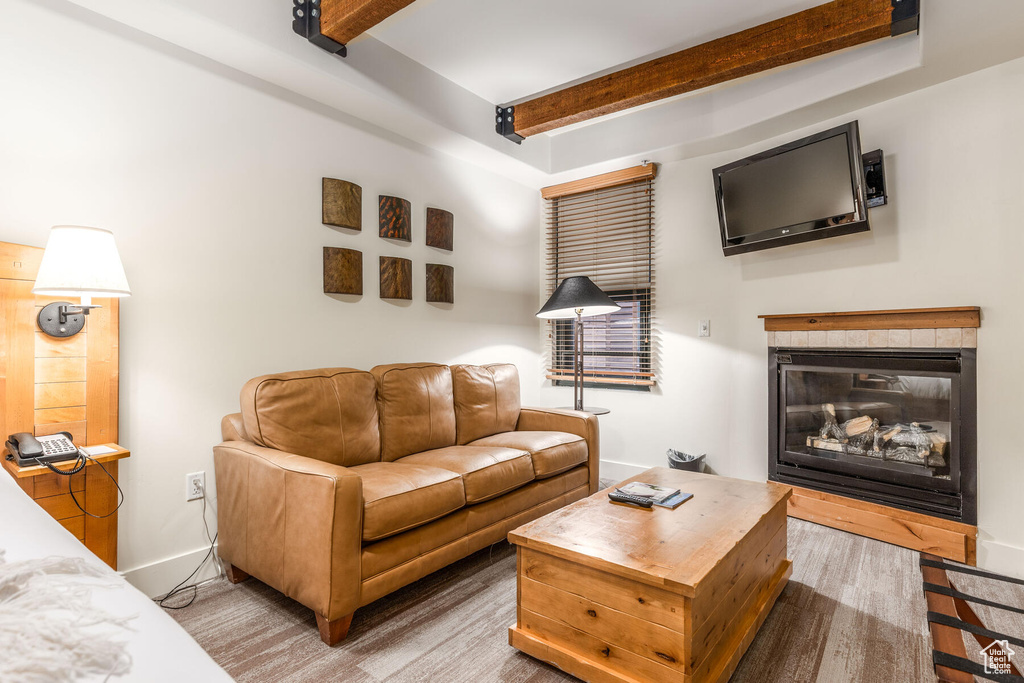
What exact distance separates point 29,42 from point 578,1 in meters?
2.24

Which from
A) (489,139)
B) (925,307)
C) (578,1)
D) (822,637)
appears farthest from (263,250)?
(925,307)

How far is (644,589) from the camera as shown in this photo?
4.64 ft

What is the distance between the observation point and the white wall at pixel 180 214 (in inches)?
74.1

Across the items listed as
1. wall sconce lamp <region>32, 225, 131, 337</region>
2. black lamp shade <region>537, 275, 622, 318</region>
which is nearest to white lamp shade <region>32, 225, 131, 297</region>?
wall sconce lamp <region>32, 225, 131, 337</region>

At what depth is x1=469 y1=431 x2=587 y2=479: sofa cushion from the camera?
8.81 ft

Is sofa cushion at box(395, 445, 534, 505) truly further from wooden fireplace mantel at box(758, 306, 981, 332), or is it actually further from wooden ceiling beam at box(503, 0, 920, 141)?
wooden ceiling beam at box(503, 0, 920, 141)

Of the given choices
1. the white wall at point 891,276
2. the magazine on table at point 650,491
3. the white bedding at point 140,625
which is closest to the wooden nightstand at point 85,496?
the white bedding at point 140,625

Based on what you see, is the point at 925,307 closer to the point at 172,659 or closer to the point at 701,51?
the point at 701,51

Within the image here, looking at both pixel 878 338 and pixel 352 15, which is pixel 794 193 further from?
pixel 352 15

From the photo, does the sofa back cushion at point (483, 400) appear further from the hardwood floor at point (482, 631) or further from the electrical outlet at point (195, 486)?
the electrical outlet at point (195, 486)

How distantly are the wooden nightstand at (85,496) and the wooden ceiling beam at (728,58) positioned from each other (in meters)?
2.21

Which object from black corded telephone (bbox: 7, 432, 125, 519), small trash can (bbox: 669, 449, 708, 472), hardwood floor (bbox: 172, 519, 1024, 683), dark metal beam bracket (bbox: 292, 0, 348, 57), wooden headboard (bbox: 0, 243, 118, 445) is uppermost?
dark metal beam bracket (bbox: 292, 0, 348, 57)

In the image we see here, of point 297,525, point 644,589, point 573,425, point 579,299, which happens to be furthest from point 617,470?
point 297,525

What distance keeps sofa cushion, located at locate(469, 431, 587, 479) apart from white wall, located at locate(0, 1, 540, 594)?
93cm
